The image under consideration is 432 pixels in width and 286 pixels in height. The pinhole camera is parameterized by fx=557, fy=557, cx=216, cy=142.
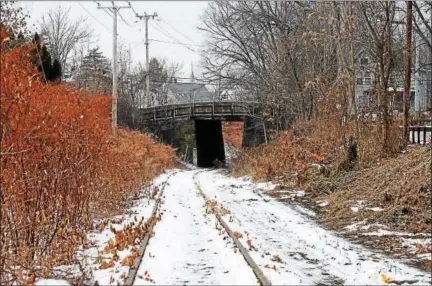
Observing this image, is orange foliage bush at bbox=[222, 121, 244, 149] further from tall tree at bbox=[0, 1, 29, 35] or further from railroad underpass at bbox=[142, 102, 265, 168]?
tall tree at bbox=[0, 1, 29, 35]

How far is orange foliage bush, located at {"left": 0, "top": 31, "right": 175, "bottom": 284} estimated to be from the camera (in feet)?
22.3

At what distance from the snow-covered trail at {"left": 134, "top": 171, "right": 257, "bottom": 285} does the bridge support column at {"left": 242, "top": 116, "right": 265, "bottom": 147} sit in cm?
2571

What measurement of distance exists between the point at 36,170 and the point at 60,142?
722 mm

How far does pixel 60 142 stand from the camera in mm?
8688

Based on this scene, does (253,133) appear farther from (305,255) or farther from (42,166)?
(42,166)

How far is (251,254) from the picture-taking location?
812 centimetres

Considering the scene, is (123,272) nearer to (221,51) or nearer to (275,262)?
(275,262)

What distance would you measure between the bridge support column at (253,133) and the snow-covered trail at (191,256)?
25.7 m

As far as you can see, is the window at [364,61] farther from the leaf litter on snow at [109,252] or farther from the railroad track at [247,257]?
the leaf litter on snow at [109,252]

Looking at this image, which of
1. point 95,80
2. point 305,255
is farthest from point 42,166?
point 95,80

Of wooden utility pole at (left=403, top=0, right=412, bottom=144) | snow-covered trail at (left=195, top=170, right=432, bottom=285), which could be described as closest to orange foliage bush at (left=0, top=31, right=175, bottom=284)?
snow-covered trail at (left=195, top=170, right=432, bottom=285)

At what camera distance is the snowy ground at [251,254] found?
6.95m

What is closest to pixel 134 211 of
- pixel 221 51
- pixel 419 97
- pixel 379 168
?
pixel 379 168

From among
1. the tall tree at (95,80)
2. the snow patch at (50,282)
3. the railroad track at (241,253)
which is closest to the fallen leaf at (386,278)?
the railroad track at (241,253)
